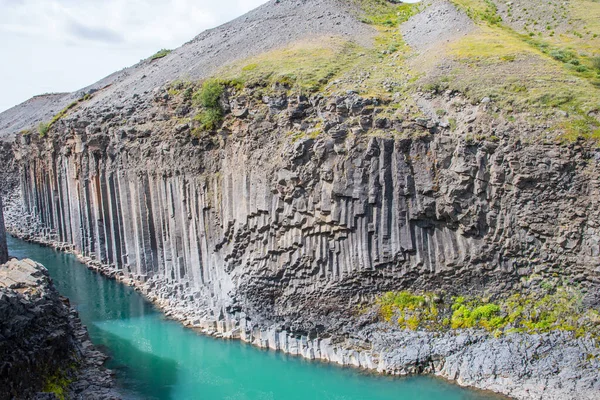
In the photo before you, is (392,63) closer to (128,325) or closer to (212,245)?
(212,245)

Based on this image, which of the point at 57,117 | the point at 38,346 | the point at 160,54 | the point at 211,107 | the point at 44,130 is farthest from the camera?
the point at 160,54

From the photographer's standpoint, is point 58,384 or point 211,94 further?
point 211,94

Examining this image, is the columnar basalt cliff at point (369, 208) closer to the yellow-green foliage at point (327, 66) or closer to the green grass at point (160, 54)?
the yellow-green foliage at point (327, 66)

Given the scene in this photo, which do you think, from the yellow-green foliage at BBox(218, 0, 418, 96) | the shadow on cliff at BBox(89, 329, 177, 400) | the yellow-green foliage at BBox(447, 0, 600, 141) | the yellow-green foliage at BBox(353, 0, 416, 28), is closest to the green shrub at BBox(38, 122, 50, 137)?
the yellow-green foliage at BBox(218, 0, 418, 96)

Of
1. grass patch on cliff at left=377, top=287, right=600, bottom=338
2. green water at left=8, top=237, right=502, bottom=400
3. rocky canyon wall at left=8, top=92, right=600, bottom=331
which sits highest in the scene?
rocky canyon wall at left=8, top=92, right=600, bottom=331

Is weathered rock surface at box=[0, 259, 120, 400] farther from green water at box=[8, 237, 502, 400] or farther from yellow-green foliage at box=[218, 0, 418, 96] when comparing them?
yellow-green foliage at box=[218, 0, 418, 96]

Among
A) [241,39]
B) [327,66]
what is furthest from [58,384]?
[241,39]

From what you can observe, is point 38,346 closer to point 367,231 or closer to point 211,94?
point 367,231
